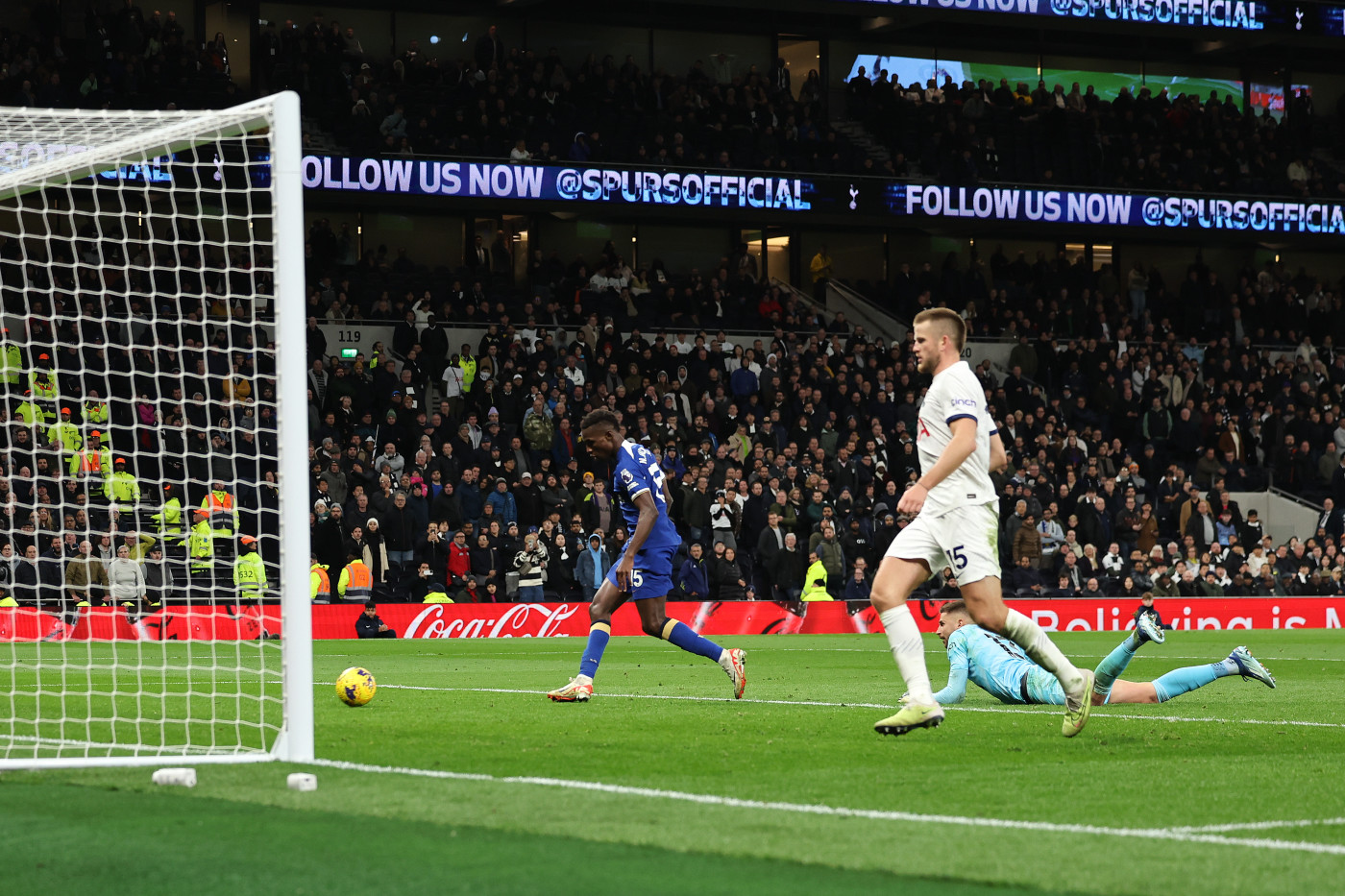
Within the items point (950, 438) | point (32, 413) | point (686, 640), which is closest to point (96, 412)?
point (32, 413)

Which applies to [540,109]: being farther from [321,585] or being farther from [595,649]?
[595,649]

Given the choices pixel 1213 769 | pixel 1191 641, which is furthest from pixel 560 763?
pixel 1191 641

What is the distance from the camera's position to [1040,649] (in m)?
8.38

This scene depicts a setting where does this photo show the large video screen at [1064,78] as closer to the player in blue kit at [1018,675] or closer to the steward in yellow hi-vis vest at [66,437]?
the steward in yellow hi-vis vest at [66,437]

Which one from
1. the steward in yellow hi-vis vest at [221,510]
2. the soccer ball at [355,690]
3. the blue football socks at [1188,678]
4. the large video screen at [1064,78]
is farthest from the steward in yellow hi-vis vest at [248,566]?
the large video screen at [1064,78]

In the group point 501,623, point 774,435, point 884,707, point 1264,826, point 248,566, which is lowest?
point 501,623

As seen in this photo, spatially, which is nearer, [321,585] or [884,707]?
[884,707]

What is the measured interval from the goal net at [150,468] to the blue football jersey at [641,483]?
89.5 inches

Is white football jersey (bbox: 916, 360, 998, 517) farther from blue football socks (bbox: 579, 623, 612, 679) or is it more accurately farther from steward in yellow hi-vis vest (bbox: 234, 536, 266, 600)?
steward in yellow hi-vis vest (bbox: 234, 536, 266, 600)

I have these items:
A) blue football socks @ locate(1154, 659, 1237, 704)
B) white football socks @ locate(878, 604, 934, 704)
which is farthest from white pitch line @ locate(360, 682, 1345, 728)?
white football socks @ locate(878, 604, 934, 704)

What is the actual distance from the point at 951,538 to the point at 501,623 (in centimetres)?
1632

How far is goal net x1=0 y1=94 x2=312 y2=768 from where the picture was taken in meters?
7.45

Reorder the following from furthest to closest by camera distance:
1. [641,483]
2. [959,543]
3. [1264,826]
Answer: [641,483] → [959,543] → [1264,826]

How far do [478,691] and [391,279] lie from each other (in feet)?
70.2
